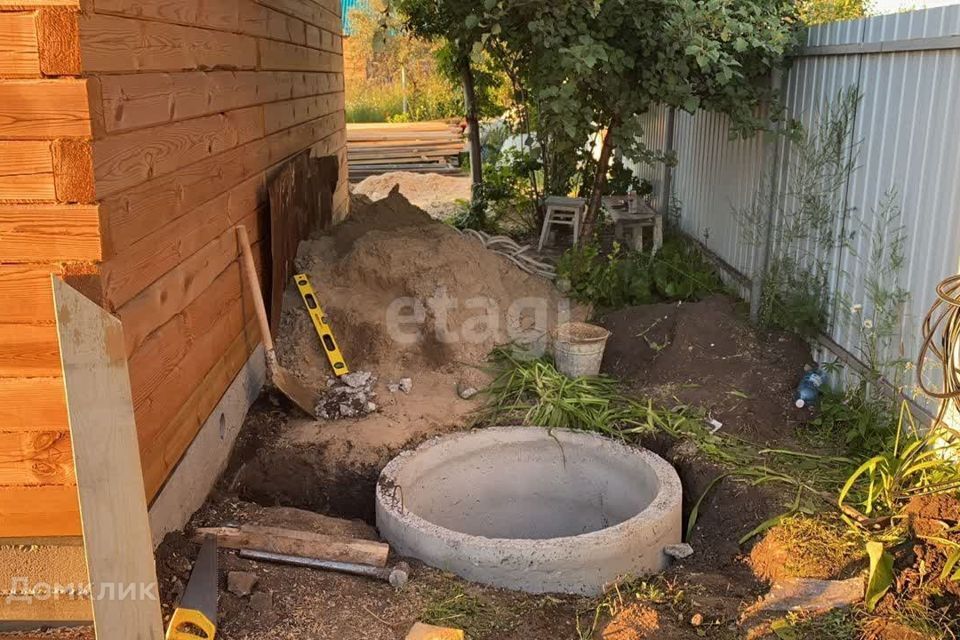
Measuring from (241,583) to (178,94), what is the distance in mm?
2055

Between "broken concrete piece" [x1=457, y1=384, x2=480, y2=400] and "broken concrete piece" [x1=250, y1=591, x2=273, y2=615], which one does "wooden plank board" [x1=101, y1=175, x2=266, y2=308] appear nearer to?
"broken concrete piece" [x1=250, y1=591, x2=273, y2=615]

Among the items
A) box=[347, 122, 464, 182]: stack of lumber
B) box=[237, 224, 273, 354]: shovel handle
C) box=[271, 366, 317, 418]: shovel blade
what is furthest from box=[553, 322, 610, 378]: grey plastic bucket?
box=[347, 122, 464, 182]: stack of lumber

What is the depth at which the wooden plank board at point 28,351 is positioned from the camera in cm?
285

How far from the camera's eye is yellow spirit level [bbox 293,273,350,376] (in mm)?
5645

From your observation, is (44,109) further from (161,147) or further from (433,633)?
(433,633)

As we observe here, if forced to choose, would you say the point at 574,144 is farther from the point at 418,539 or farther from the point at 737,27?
the point at 418,539

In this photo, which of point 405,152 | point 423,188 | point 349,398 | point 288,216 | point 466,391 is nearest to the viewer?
point 349,398

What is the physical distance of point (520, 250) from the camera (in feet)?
25.3

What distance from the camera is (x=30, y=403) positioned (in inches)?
114

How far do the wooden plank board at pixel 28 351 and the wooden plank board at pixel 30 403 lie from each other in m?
0.03

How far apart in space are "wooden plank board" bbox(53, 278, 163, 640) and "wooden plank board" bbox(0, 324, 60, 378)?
330 millimetres

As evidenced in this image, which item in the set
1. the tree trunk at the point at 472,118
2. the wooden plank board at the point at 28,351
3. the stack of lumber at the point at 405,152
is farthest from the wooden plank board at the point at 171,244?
the stack of lumber at the point at 405,152

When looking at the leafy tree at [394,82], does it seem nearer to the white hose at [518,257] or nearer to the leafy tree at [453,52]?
the leafy tree at [453,52]

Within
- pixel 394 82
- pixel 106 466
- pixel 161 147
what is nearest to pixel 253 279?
pixel 161 147
